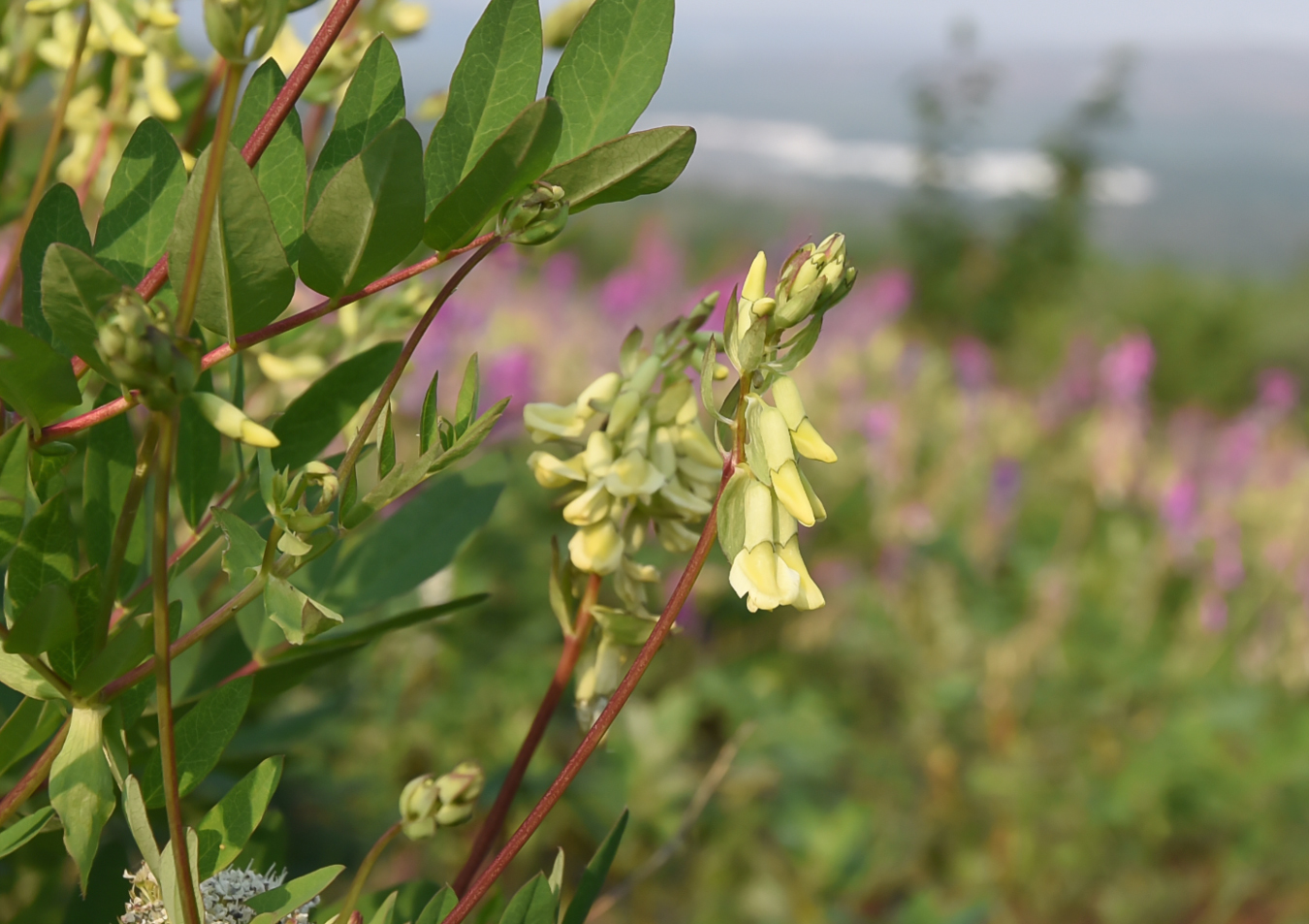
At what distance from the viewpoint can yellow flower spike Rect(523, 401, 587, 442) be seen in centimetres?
45

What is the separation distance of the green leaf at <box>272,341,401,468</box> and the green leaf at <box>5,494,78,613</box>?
10 cm

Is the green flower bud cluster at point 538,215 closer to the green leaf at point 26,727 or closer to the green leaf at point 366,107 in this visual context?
the green leaf at point 366,107

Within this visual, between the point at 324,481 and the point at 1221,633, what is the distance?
3053 millimetres

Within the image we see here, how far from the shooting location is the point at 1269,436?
12.8ft

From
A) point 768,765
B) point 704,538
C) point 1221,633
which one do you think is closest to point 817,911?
point 768,765

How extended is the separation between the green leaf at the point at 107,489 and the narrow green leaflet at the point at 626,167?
0.18 metres

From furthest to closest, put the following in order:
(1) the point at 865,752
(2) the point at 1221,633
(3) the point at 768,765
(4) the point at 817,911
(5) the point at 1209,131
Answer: (5) the point at 1209,131 → (2) the point at 1221,633 → (1) the point at 865,752 → (3) the point at 768,765 → (4) the point at 817,911

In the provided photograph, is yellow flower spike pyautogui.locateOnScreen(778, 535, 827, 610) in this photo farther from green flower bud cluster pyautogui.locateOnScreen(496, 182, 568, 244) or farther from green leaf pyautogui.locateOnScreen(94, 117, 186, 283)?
green leaf pyautogui.locateOnScreen(94, 117, 186, 283)

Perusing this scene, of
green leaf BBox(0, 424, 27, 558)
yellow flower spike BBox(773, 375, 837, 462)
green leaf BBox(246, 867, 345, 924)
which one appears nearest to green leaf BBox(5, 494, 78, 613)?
green leaf BBox(0, 424, 27, 558)

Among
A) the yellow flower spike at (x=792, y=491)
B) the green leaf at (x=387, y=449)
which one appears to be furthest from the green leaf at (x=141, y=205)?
the yellow flower spike at (x=792, y=491)

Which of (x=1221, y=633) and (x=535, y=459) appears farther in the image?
A: (x=1221, y=633)

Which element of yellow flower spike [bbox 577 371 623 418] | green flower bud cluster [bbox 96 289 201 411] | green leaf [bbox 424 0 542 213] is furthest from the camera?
yellow flower spike [bbox 577 371 623 418]

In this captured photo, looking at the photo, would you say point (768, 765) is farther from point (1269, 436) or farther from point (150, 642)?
point (1269, 436)

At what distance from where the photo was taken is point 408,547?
48cm
